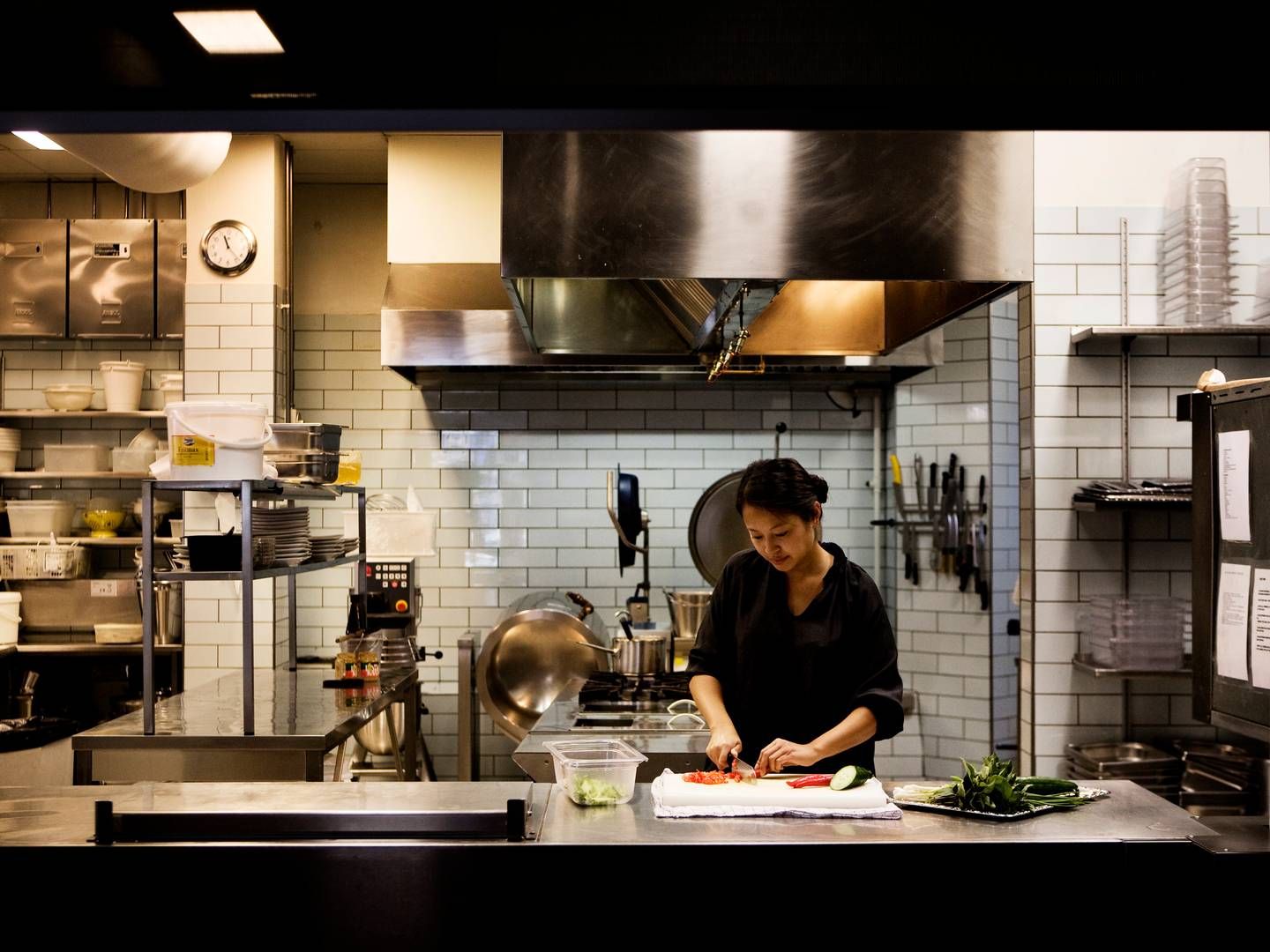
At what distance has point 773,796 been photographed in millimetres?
2297

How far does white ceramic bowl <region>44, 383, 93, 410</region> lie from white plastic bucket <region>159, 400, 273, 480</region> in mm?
2441

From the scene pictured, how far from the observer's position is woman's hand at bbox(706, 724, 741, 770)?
8.81 ft

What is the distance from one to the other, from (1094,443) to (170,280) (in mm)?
4560

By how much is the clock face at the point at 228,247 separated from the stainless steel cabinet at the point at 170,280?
0.21 meters

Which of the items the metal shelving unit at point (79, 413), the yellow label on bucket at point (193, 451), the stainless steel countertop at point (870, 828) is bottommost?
the stainless steel countertop at point (870, 828)

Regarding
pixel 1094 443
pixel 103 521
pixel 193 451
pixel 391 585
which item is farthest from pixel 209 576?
pixel 1094 443

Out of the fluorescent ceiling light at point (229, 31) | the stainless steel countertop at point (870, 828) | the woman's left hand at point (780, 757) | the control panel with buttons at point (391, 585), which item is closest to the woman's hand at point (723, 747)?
the woman's left hand at point (780, 757)

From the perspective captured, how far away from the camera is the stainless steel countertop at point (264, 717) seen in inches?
145

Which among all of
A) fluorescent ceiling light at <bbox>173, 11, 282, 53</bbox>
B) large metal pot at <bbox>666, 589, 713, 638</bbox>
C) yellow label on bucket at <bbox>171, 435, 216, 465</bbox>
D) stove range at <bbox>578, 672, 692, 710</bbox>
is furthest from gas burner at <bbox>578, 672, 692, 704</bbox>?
fluorescent ceiling light at <bbox>173, 11, 282, 53</bbox>

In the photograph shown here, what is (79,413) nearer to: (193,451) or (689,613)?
(193,451)

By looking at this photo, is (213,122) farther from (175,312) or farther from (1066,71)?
(175,312)

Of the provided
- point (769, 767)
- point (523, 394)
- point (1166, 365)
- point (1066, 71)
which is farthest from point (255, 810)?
point (523, 394)

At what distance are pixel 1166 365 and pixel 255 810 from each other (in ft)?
12.5

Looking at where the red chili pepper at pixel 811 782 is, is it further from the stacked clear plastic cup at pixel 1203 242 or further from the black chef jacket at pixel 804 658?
the stacked clear plastic cup at pixel 1203 242
